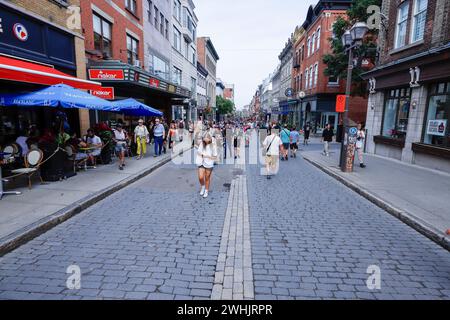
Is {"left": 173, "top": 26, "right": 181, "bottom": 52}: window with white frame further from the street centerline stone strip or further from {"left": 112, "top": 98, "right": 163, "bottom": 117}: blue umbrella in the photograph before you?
the street centerline stone strip

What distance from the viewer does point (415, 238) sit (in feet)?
15.2

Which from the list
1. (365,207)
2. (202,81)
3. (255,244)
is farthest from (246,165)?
(202,81)

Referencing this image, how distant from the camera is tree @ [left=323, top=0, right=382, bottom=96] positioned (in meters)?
19.1

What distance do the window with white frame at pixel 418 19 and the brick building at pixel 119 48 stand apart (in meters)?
12.9

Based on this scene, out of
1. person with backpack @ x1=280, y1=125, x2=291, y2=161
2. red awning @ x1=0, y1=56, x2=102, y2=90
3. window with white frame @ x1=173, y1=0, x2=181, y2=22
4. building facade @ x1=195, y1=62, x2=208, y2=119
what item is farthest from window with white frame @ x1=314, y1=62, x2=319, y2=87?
red awning @ x1=0, y1=56, x2=102, y2=90

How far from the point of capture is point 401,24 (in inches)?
509

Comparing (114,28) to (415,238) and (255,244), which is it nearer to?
(255,244)

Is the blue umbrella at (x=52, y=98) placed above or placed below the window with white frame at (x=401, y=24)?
below

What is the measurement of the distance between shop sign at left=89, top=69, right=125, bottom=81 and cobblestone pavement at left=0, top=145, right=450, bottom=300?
701 cm

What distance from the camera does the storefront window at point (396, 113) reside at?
41.1ft

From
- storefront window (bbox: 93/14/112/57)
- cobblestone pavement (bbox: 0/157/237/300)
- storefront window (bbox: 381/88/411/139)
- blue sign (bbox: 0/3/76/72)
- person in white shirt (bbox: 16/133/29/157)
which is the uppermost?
storefront window (bbox: 93/14/112/57)

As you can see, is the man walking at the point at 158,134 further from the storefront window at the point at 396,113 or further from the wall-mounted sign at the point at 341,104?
the storefront window at the point at 396,113

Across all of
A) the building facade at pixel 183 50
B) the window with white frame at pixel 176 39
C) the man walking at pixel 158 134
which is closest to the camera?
the man walking at pixel 158 134

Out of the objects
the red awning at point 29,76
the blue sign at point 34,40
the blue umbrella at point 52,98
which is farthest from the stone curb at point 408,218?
the blue sign at point 34,40
